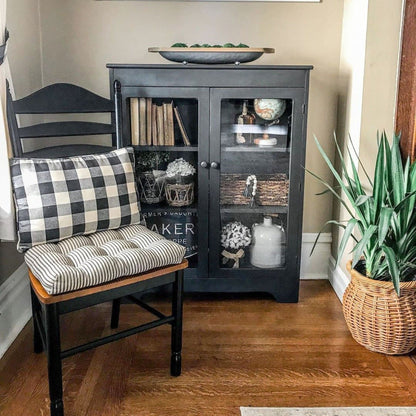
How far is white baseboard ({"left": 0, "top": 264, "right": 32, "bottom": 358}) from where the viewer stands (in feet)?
7.25

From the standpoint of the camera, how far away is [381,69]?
2441 mm

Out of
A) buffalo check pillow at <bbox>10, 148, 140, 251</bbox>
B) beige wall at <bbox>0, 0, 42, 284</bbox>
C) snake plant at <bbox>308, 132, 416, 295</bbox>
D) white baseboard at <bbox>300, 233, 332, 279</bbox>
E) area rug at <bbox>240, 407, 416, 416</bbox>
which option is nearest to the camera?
area rug at <bbox>240, 407, 416, 416</bbox>

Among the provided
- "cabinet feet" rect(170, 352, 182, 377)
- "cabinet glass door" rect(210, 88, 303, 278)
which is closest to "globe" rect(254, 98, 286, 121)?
"cabinet glass door" rect(210, 88, 303, 278)

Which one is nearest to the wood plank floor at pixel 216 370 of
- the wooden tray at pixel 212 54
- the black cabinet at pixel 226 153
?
the black cabinet at pixel 226 153

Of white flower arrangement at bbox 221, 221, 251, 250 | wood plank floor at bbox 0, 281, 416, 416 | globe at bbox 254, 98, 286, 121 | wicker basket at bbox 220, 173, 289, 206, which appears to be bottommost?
wood plank floor at bbox 0, 281, 416, 416

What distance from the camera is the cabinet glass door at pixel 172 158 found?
2.50 m

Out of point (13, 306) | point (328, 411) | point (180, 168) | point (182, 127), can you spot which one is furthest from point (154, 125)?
point (328, 411)

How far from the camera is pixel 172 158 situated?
259 centimetres

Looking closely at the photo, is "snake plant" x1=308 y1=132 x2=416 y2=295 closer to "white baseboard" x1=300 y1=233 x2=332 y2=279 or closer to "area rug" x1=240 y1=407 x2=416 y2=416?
"area rug" x1=240 y1=407 x2=416 y2=416

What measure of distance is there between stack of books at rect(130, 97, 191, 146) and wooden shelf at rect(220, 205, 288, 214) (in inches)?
14.3

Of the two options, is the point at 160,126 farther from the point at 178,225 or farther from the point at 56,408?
the point at 56,408

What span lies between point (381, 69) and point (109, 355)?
5.63ft

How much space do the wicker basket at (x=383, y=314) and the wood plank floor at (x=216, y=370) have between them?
0.06 m

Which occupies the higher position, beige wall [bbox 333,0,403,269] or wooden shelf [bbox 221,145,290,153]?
beige wall [bbox 333,0,403,269]
